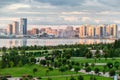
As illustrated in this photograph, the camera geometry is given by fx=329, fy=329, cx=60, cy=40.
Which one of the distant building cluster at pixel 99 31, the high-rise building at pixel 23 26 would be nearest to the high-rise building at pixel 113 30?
the distant building cluster at pixel 99 31

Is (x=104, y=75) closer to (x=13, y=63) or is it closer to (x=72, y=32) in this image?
(x=13, y=63)

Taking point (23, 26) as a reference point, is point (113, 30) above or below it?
below

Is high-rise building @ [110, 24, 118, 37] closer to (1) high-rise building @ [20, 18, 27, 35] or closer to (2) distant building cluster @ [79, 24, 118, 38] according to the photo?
(2) distant building cluster @ [79, 24, 118, 38]

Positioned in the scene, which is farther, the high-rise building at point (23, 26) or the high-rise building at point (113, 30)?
the high-rise building at point (23, 26)

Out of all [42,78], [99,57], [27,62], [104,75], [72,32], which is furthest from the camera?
[72,32]

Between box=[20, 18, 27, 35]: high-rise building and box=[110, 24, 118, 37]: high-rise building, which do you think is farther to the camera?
box=[20, 18, 27, 35]: high-rise building

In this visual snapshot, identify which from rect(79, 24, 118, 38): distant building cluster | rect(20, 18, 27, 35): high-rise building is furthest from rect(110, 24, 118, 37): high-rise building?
rect(20, 18, 27, 35): high-rise building

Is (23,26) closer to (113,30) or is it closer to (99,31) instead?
(99,31)

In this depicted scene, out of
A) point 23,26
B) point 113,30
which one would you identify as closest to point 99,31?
point 113,30

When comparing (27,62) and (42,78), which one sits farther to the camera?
(27,62)

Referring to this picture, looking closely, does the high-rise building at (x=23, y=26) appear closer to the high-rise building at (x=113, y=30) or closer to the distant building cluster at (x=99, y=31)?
the distant building cluster at (x=99, y=31)

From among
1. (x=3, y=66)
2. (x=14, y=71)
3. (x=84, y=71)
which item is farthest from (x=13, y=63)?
(x=84, y=71)
